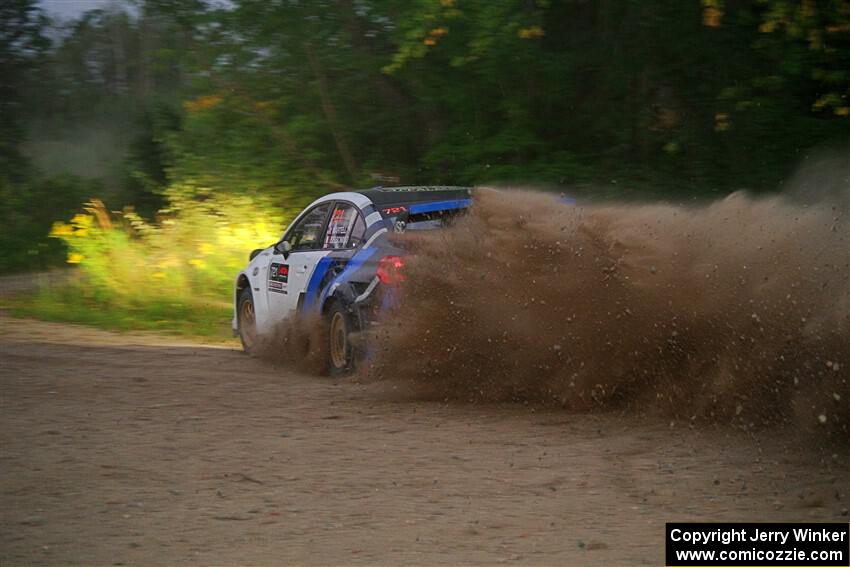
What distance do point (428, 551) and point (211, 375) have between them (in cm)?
589

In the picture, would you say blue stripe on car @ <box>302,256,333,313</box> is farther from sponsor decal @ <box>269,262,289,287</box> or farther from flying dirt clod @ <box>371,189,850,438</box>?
flying dirt clod @ <box>371,189,850,438</box>

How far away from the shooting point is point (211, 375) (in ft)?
35.4

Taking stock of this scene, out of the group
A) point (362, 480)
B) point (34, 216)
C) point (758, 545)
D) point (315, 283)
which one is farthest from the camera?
point (34, 216)

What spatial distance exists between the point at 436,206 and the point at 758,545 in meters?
5.79

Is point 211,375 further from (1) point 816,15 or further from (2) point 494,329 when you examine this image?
(1) point 816,15

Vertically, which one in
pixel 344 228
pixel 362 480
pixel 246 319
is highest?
pixel 344 228

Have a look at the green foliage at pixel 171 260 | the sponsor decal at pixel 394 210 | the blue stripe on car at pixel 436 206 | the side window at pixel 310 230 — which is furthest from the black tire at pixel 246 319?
the green foliage at pixel 171 260

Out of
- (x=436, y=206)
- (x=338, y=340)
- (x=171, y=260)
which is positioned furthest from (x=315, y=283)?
(x=171, y=260)

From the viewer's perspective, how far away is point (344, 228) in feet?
35.5

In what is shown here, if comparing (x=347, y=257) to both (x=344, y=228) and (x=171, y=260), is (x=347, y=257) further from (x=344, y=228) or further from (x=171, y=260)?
(x=171, y=260)

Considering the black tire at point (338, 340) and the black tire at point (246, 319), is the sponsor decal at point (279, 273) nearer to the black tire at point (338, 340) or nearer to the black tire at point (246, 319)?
the black tire at point (246, 319)

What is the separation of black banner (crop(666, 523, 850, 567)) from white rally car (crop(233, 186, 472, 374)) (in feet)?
15.6

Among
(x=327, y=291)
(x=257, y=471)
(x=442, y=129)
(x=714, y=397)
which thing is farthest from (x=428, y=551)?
(x=442, y=129)

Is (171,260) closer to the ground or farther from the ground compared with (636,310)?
closer to the ground
